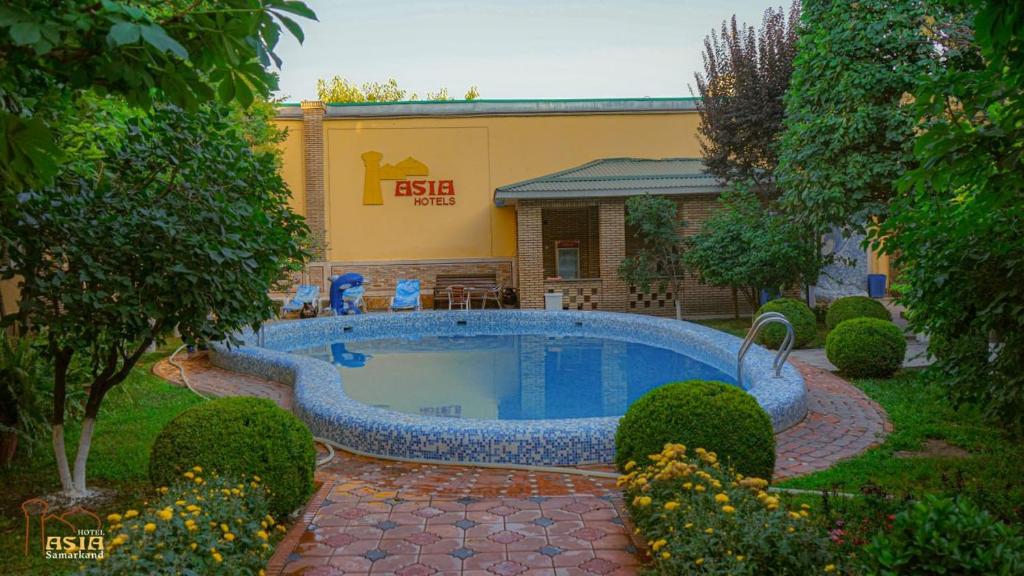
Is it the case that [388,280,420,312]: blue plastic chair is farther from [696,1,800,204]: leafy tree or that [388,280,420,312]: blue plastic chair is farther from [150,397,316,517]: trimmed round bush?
[150,397,316,517]: trimmed round bush

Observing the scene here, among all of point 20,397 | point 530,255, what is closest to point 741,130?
point 530,255

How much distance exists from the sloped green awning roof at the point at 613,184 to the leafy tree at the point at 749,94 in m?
0.99

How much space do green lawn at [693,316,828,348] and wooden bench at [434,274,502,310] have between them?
17.5 ft

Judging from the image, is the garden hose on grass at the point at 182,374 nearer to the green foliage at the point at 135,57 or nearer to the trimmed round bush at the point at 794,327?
the green foliage at the point at 135,57

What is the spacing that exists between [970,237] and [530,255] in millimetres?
13698

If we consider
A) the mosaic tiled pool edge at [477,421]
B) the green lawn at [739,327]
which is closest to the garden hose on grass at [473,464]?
the mosaic tiled pool edge at [477,421]

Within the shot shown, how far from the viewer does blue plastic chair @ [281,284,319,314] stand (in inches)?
734

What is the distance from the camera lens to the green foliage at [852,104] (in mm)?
11047

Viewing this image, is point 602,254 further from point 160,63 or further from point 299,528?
point 160,63

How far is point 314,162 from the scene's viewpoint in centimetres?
2103

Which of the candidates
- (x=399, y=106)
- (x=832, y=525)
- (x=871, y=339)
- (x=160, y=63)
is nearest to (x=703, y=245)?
(x=871, y=339)

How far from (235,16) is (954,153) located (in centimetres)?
305

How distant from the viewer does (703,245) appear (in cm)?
1588

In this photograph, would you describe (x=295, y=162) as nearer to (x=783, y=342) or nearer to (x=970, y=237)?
(x=783, y=342)
